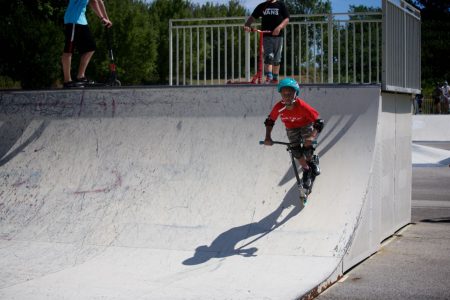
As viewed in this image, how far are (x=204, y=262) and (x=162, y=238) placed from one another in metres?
0.86

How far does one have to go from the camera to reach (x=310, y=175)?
336 inches

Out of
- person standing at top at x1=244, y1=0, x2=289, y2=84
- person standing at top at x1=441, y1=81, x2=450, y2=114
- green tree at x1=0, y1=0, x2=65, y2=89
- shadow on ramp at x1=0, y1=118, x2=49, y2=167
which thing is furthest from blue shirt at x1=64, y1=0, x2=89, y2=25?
green tree at x1=0, y1=0, x2=65, y2=89

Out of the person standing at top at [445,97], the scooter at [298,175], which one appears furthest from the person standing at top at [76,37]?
the person standing at top at [445,97]

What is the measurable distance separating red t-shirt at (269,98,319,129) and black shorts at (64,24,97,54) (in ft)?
13.4

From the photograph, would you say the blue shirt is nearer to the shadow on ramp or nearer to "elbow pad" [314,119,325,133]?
the shadow on ramp

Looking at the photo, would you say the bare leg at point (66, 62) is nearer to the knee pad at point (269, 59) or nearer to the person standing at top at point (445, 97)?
the knee pad at point (269, 59)

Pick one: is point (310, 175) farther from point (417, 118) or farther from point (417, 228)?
point (417, 118)

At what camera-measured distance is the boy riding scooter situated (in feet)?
27.1

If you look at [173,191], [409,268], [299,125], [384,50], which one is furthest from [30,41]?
[409,268]

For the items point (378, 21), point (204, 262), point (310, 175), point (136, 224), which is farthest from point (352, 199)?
point (378, 21)

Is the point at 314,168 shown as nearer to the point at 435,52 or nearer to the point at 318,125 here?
the point at 318,125

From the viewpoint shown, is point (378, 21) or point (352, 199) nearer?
point (352, 199)

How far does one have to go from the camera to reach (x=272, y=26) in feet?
40.0

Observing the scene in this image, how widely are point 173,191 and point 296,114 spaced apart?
1819 mm
